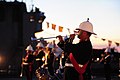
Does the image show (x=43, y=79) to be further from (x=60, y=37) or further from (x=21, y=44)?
(x=21, y=44)

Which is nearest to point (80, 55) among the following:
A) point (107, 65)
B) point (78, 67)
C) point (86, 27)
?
point (78, 67)

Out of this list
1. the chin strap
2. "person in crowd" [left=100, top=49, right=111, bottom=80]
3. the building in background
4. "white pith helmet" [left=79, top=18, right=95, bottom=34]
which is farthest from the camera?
the building in background

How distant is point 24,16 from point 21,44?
2970mm

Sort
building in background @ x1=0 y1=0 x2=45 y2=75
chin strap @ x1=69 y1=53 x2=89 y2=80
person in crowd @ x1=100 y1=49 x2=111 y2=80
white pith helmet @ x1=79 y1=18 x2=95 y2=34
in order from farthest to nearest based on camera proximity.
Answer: building in background @ x1=0 y1=0 x2=45 y2=75, person in crowd @ x1=100 y1=49 x2=111 y2=80, chin strap @ x1=69 y1=53 x2=89 y2=80, white pith helmet @ x1=79 y1=18 x2=95 y2=34

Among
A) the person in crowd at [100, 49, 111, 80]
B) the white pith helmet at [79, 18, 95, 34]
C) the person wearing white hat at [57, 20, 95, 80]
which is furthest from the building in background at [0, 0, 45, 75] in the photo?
the white pith helmet at [79, 18, 95, 34]

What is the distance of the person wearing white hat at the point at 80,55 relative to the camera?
26.9 feet

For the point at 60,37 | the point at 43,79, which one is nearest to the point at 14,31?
the point at 43,79

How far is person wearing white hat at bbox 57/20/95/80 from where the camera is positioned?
821 cm

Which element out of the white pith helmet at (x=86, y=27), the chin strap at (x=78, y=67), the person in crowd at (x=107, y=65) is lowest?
the person in crowd at (x=107, y=65)

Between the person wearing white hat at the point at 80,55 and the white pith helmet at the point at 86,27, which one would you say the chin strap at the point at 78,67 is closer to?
the person wearing white hat at the point at 80,55

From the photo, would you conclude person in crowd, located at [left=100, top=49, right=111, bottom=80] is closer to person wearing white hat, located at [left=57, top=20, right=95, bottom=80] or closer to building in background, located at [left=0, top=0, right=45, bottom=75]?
building in background, located at [left=0, top=0, right=45, bottom=75]

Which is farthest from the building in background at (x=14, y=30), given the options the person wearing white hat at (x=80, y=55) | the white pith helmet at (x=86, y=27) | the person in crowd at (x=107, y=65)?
the white pith helmet at (x=86, y=27)

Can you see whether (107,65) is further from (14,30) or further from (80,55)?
(80,55)

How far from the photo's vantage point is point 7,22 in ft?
133
